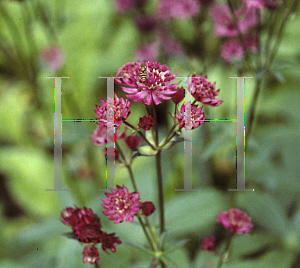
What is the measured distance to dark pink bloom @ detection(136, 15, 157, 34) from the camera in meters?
1.48

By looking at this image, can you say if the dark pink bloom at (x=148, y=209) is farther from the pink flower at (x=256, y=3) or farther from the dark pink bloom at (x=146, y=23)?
the dark pink bloom at (x=146, y=23)

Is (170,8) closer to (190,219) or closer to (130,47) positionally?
(130,47)

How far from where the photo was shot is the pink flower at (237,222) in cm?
78

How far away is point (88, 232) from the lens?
0.67m

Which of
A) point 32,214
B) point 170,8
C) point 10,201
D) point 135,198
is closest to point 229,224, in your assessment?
point 135,198

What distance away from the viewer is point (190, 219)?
130 cm

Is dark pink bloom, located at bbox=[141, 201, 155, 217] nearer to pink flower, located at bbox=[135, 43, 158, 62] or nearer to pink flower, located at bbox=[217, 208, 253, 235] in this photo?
pink flower, located at bbox=[217, 208, 253, 235]

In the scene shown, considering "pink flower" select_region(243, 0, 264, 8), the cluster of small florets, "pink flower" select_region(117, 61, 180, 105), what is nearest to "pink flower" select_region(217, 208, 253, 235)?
the cluster of small florets

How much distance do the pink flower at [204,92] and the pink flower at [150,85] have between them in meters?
0.05

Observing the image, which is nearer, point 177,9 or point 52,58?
point 177,9

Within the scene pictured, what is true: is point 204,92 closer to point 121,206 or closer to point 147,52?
point 121,206

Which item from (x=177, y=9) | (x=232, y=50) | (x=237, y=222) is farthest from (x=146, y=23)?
(x=237, y=222)

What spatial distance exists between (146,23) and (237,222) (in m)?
1.04

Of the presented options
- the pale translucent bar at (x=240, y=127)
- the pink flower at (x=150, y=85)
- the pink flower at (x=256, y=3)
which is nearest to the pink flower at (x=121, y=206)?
the pink flower at (x=150, y=85)
